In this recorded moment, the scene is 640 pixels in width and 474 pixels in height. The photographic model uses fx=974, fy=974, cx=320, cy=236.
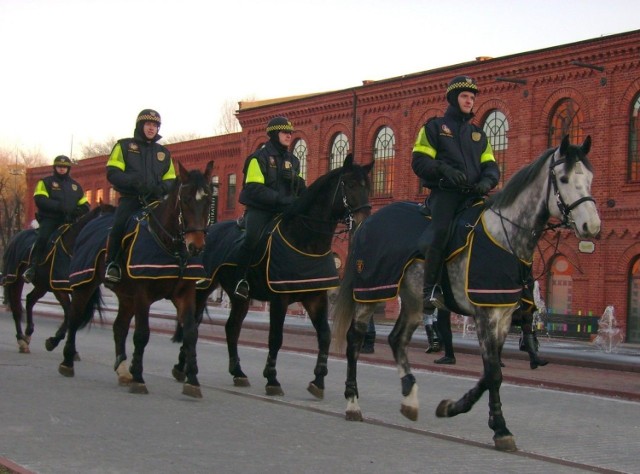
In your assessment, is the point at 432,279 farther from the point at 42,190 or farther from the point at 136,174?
the point at 42,190

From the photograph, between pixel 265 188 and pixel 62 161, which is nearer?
pixel 265 188

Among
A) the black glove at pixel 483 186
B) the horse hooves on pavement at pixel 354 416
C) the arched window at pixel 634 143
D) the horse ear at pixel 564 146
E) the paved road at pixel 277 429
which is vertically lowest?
the paved road at pixel 277 429

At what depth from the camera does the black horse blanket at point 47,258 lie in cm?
1532

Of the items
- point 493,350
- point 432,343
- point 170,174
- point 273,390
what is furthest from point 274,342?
point 432,343

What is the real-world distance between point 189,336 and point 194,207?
4.96 ft

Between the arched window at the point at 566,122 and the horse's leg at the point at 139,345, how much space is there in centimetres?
2615

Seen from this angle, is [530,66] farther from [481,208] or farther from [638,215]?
[481,208]

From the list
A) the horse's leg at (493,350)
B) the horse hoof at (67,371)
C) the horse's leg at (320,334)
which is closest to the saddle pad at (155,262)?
the horse's leg at (320,334)

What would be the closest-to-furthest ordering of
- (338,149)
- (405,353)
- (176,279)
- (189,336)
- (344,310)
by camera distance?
(405,353) → (344,310) → (189,336) → (176,279) → (338,149)

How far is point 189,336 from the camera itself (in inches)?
445

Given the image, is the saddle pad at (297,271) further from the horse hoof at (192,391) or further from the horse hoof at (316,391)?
the horse hoof at (192,391)

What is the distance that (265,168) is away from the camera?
41.0ft

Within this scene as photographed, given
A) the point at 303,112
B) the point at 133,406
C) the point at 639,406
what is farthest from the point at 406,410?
the point at 303,112

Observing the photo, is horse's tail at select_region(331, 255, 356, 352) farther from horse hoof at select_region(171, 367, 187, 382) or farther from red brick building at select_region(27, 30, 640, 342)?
red brick building at select_region(27, 30, 640, 342)
